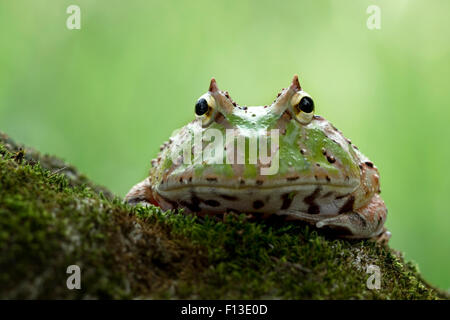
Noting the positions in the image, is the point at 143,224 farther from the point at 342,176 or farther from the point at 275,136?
the point at 342,176

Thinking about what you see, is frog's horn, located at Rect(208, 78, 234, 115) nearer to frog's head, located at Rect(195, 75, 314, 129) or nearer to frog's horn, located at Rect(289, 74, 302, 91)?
frog's head, located at Rect(195, 75, 314, 129)

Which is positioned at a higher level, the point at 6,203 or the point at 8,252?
the point at 6,203

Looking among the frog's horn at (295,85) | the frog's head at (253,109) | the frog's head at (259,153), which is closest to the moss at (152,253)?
the frog's head at (259,153)

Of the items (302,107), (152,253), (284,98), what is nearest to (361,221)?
(302,107)

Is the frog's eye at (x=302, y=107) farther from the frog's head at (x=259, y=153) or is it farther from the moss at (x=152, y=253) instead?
the moss at (x=152, y=253)

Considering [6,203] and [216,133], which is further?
[216,133]

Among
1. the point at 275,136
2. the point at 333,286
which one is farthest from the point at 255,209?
the point at 333,286

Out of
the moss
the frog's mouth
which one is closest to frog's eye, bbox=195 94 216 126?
the frog's mouth

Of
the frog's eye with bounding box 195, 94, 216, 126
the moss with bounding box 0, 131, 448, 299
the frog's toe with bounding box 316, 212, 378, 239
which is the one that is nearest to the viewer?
the moss with bounding box 0, 131, 448, 299

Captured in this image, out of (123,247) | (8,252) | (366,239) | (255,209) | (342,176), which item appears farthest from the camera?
(366,239)
